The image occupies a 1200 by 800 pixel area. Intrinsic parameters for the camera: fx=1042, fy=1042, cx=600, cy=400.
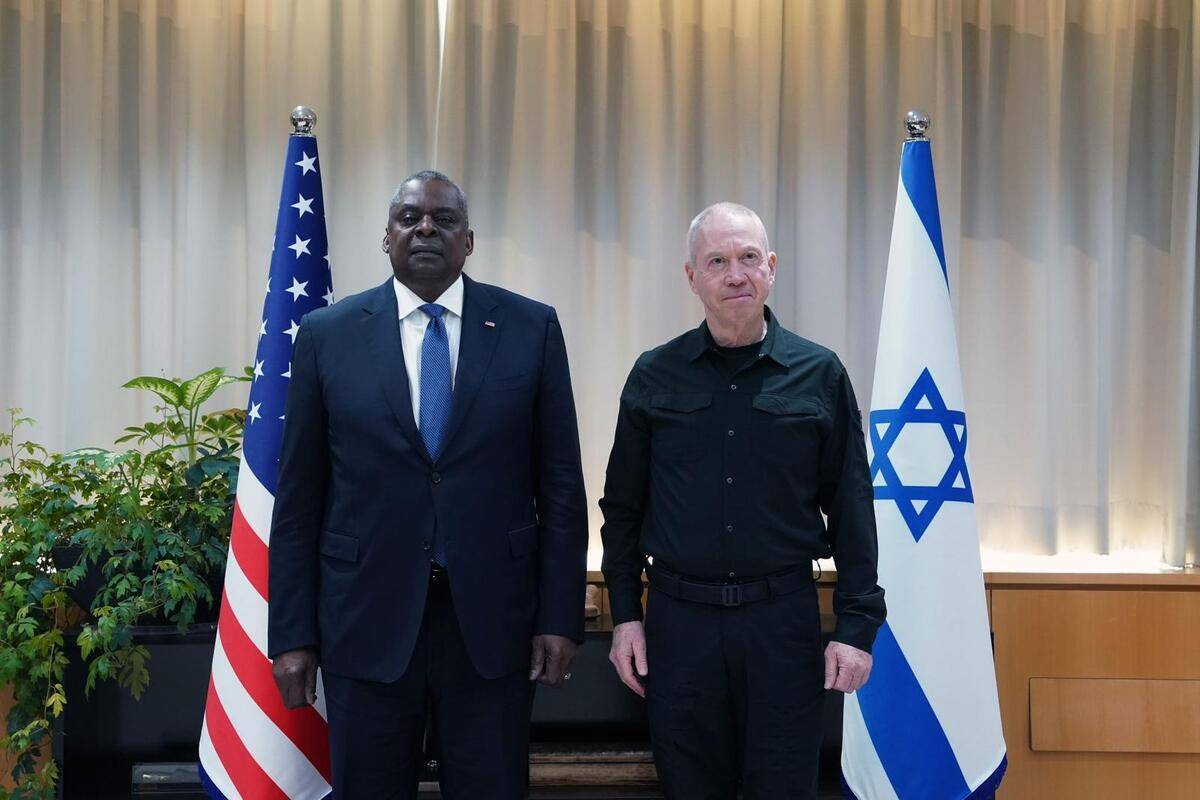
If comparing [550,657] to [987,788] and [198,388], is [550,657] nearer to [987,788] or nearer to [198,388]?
[987,788]

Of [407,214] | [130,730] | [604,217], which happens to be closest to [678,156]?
[604,217]

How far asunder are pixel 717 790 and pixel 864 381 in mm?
1653

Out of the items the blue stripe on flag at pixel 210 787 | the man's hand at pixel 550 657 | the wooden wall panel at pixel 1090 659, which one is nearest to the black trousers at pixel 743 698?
the man's hand at pixel 550 657

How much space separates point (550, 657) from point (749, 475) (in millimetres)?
486

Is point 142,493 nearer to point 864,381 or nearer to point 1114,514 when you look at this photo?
point 864,381

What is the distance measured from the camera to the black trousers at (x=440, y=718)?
1.80 metres

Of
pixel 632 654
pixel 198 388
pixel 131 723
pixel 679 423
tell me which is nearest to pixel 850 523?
pixel 679 423

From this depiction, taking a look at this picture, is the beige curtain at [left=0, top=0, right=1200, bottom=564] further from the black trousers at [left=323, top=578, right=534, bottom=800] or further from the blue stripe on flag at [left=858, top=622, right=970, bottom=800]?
the black trousers at [left=323, top=578, right=534, bottom=800]

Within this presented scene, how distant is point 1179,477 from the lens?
310 cm

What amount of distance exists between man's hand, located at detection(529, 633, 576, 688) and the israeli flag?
1.01 m

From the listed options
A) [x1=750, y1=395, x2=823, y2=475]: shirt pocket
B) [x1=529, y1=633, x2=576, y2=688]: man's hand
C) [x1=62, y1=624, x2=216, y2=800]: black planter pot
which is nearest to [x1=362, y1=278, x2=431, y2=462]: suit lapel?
[x1=529, y1=633, x2=576, y2=688]: man's hand

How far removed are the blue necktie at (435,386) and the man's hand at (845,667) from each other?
0.72 m

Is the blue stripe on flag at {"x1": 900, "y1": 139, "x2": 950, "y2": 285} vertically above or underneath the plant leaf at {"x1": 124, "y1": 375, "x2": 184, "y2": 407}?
above

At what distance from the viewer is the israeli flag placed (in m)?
2.49
